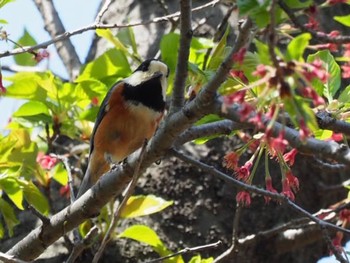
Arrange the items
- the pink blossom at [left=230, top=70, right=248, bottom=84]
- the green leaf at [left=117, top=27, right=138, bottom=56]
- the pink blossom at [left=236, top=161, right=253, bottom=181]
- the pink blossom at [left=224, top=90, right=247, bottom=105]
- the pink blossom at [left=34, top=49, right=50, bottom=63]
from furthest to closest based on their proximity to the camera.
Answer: the green leaf at [left=117, top=27, right=138, bottom=56] < the pink blossom at [left=34, top=49, right=50, bottom=63] < the pink blossom at [left=236, top=161, right=253, bottom=181] < the pink blossom at [left=230, top=70, right=248, bottom=84] < the pink blossom at [left=224, top=90, right=247, bottom=105]

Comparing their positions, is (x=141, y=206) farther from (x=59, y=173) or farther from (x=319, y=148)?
(x=319, y=148)

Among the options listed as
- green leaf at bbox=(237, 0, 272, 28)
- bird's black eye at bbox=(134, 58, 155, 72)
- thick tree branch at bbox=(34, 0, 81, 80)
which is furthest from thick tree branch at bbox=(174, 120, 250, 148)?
thick tree branch at bbox=(34, 0, 81, 80)

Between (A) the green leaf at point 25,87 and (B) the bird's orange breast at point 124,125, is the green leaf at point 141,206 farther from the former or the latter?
(A) the green leaf at point 25,87

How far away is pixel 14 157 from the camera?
8.63 ft

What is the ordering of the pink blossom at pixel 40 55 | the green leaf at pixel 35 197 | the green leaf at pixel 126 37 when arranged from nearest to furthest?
the pink blossom at pixel 40 55
the green leaf at pixel 35 197
the green leaf at pixel 126 37

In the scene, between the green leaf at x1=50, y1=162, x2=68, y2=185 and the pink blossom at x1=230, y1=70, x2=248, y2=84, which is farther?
the green leaf at x1=50, y1=162, x2=68, y2=185

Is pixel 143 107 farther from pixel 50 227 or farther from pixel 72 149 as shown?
pixel 50 227

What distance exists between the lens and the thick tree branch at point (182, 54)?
64.0 inches

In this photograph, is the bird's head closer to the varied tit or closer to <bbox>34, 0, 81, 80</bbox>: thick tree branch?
the varied tit

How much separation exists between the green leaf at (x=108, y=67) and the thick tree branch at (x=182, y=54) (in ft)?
3.46

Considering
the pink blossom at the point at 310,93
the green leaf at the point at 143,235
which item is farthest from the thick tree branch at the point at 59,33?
the pink blossom at the point at 310,93

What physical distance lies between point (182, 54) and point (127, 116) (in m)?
1.45

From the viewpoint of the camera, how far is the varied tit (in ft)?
9.83

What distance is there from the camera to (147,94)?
3018mm
